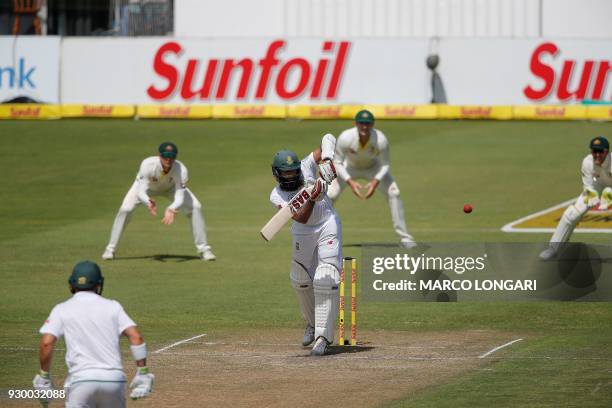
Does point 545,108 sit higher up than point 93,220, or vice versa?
point 545,108

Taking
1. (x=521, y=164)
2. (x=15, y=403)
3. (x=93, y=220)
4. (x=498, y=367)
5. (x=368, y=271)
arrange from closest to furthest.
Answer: (x=15, y=403) < (x=498, y=367) < (x=368, y=271) < (x=93, y=220) < (x=521, y=164)

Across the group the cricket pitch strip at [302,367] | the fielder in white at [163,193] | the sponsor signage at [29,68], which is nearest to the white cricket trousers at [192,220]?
the fielder in white at [163,193]

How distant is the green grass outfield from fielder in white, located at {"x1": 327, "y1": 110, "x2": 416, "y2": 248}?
1119 mm

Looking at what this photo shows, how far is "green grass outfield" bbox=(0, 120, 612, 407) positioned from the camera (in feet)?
42.2

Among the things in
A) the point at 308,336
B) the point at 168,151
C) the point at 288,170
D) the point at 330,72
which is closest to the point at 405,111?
the point at 330,72

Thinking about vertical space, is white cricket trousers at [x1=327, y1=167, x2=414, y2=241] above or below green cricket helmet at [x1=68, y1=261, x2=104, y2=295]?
above

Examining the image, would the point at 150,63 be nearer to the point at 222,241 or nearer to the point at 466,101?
the point at 466,101

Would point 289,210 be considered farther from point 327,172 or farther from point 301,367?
point 301,367

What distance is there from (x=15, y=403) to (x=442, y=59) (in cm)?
2715

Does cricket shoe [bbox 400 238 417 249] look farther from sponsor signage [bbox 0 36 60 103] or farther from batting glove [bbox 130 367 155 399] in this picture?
sponsor signage [bbox 0 36 60 103]

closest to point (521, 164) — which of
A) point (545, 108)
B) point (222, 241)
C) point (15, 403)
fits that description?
point (545, 108)

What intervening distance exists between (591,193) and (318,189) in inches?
286

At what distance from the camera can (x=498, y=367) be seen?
12297 mm

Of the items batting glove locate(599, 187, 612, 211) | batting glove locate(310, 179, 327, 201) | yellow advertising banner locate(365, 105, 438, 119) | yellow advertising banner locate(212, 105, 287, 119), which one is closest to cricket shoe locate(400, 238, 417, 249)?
batting glove locate(599, 187, 612, 211)
